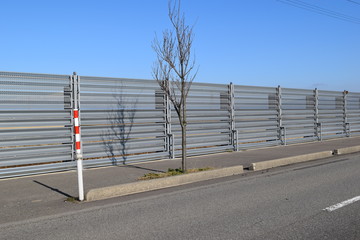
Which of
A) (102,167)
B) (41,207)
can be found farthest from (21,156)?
(41,207)

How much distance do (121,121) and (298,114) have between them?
36.6 feet

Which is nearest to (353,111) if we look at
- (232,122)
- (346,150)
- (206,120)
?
(346,150)

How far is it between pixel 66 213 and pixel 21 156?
464 centimetres

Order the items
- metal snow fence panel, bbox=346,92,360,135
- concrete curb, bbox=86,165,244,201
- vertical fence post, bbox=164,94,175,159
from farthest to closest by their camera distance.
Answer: metal snow fence panel, bbox=346,92,360,135, vertical fence post, bbox=164,94,175,159, concrete curb, bbox=86,165,244,201

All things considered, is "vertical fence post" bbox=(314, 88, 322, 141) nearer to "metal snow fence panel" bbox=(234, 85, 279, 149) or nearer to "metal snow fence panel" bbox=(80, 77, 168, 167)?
"metal snow fence panel" bbox=(234, 85, 279, 149)

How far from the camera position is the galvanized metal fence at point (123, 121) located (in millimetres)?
10359

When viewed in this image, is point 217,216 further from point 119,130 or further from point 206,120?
point 206,120

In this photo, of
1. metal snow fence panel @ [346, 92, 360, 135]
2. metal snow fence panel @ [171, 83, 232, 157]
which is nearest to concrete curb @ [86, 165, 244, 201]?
metal snow fence panel @ [171, 83, 232, 157]

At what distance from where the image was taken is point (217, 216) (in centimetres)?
601

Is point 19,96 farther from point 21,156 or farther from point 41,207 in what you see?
point 41,207

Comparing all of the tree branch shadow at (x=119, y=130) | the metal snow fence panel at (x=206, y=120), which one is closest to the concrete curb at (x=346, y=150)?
the metal snow fence panel at (x=206, y=120)

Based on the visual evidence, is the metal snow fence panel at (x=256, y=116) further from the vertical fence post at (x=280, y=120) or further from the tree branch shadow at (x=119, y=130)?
the tree branch shadow at (x=119, y=130)

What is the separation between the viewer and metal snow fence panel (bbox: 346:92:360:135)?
24.0 m

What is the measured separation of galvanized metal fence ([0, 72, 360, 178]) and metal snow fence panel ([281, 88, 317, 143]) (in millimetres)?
55
